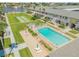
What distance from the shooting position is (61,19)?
1527 cm

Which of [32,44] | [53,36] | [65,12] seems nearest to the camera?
[32,44]

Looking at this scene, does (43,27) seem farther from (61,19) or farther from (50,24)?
(61,19)

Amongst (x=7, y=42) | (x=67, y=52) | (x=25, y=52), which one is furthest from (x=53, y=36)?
(x=67, y=52)

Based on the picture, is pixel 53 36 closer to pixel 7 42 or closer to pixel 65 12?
pixel 65 12

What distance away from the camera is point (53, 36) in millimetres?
13734

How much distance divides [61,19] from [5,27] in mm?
5559

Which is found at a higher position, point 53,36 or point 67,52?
point 67,52

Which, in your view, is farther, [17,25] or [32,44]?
[17,25]

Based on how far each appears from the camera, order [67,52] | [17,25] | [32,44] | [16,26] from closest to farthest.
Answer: [67,52]
[32,44]
[16,26]
[17,25]

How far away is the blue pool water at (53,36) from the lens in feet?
41.5

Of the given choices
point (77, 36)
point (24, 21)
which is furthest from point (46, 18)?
point (77, 36)

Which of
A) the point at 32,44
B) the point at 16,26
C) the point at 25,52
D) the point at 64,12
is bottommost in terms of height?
the point at 25,52

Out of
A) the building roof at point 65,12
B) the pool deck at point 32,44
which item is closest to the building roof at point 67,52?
the pool deck at point 32,44

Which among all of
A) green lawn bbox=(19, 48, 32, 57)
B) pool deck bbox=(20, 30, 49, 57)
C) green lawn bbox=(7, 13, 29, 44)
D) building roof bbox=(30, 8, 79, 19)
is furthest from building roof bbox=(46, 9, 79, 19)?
green lawn bbox=(19, 48, 32, 57)
